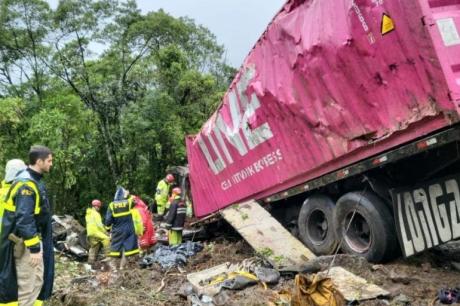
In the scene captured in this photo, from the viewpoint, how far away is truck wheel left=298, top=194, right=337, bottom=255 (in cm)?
619

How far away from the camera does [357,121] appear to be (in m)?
5.08

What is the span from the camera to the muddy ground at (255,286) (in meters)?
4.71

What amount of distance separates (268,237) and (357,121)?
224 centimetres

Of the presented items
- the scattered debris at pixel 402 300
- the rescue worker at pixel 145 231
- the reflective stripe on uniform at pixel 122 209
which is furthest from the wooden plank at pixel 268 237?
the rescue worker at pixel 145 231

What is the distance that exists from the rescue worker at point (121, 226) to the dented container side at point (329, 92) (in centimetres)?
179

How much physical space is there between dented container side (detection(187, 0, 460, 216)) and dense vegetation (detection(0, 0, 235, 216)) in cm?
1112

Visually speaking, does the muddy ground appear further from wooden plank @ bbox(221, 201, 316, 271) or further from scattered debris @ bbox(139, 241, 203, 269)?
wooden plank @ bbox(221, 201, 316, 271)

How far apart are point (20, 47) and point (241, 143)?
629 inches

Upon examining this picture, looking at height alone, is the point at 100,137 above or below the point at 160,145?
above

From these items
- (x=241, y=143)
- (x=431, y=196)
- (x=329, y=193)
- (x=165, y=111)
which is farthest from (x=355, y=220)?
(x=165, y=111)

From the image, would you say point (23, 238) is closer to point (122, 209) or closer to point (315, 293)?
point (315, 293)

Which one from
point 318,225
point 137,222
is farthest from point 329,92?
point 137,222

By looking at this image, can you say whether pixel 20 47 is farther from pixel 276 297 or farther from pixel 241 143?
pixel 276 297

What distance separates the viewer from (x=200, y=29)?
939 inches
